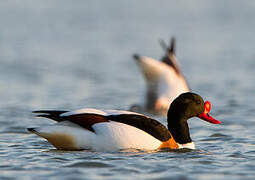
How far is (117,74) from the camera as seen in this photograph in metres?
16.3

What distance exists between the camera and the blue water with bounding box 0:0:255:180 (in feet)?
22.6

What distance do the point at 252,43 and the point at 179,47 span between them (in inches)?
97.2

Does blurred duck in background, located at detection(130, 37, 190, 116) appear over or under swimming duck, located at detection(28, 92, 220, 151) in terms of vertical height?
over

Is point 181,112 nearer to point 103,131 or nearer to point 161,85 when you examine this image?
point 103,131

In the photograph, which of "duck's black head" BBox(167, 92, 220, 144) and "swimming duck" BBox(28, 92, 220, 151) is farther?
"duck's black head" BBox(167, 92, 220, 144)

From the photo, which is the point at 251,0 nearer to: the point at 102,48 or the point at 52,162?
the point at 102,48

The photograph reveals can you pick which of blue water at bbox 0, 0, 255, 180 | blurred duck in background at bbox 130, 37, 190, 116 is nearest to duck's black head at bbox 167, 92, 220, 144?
blue water at bbox 0, 0, 255, 180

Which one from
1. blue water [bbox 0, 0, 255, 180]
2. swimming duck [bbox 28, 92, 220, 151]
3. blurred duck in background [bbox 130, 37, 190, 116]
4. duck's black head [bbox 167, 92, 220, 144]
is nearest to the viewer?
blue water [bbox 0, 0, 255, 180]

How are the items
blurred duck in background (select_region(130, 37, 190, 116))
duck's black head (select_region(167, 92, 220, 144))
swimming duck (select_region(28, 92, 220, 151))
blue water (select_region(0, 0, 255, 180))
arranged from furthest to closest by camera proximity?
1. blurred duck in background (select_region(130, 37, 190, 116))
2. duck's black head (select_region(167, 92, 220, 144))
3. swimming duck (select_region(28, 92, 220, 151))
4. blue water (select_region(0, 0, 255, 180))

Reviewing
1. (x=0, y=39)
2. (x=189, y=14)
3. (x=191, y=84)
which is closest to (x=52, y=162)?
(x=191, y=84)

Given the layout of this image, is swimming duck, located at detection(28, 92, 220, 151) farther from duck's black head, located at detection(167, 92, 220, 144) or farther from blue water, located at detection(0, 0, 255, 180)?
duck's black head, located at detection(167, 92, 220, 144)

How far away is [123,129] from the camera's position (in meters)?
7.59

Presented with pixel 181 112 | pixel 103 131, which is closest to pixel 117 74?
pixel 181 112

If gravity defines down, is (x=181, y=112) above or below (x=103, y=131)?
above
